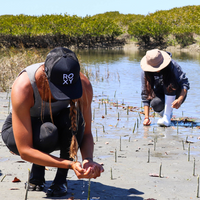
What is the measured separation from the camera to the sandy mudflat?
2.89m

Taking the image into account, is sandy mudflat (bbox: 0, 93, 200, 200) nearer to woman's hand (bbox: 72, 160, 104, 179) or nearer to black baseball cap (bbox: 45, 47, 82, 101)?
woman's hand (bbox: 72, 160, 104, 179)

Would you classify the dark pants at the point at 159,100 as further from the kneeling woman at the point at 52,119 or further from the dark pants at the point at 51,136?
the dark pants at the point at 51,136

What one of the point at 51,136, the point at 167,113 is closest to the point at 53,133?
the point at 51,136

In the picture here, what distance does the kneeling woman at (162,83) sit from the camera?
5.66 m

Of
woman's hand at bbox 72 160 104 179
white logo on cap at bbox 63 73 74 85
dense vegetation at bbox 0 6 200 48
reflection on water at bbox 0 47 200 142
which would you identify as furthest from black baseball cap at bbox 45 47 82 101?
dense vegetation at bbox 0 6 200 48

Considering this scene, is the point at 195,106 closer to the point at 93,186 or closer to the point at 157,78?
the point at 157,78

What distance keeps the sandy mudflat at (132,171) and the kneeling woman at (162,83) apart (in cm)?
71

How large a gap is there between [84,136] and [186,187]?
42.6 inches

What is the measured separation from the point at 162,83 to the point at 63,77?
155 inches

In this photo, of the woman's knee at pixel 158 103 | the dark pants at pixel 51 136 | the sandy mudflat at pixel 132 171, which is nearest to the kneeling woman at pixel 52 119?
the dark pants at pixel 51 136

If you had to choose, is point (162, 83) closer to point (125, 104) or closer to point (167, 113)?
point (167, 113)

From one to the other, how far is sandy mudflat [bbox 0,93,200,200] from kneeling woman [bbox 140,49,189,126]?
0.71 m

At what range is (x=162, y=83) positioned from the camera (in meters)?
6.05

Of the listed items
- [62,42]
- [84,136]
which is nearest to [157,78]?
[84,136]
